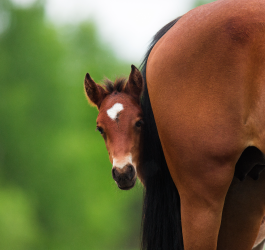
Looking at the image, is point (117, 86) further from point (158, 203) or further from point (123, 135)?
point (158, 203)

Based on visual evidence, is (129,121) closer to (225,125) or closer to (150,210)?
(150,210)

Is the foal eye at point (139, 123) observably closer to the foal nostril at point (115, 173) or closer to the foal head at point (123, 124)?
the foal head at point (123, 124)

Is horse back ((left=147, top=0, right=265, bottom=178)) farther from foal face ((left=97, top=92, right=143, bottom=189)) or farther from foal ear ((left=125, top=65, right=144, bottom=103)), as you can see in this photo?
foal ear ((left=125, top=65, right=144, bottom=103))

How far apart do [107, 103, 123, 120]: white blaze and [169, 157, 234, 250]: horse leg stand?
0.89 m

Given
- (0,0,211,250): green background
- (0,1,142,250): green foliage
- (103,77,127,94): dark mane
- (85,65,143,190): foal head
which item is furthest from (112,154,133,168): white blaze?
(0,0,211,250): green background

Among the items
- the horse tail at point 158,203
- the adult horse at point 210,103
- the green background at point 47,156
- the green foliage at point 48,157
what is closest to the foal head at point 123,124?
the horse tail at point 158,203

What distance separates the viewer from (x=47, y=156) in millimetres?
10586

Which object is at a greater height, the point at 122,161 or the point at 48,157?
the point at 122,161

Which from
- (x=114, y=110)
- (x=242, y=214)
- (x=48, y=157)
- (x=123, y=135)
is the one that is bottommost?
(x=48, y=157)

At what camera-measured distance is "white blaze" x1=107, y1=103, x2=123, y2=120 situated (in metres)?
2.35

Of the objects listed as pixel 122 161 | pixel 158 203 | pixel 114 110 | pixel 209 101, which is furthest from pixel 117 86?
pixel 209 101

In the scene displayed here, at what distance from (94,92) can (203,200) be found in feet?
4.61

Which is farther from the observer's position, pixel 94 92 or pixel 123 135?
pixel 94 92

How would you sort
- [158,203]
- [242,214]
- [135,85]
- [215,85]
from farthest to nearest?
1. [135,85]
2. [158,203]
3. [242,214]
4. [215,85]
